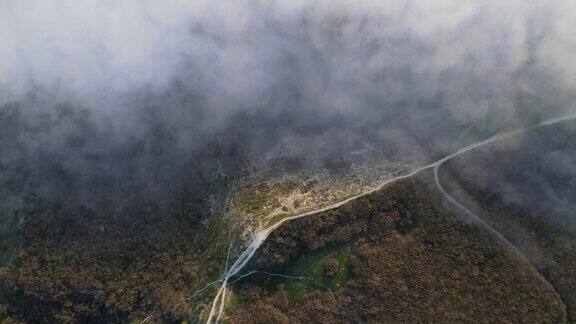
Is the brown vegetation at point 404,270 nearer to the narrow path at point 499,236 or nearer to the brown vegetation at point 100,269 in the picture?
the narrow path at point 499,236

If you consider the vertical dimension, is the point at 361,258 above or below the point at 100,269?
Answer: above

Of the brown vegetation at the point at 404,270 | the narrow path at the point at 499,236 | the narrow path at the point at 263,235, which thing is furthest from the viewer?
the narrow path at the point at 263,235

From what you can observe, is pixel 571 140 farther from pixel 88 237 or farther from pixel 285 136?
pixel 88 237

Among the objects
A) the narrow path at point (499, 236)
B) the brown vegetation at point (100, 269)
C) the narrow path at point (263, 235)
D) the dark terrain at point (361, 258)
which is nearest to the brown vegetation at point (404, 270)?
the dark terrain at point (361, 258)

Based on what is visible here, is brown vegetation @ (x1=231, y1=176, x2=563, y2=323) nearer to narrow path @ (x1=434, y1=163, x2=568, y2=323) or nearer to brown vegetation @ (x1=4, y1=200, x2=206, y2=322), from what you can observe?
narrow path @ (x1=434, y1=163, x2=568, y2=323)

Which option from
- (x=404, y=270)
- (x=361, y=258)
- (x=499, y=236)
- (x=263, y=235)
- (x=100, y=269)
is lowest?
(x=100, y=269)

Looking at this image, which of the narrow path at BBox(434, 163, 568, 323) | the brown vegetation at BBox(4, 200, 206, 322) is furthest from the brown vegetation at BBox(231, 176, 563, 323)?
the brown vegetation at BBox(4, 200, 206, 322)

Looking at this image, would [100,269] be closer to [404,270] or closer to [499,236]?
[404,270]

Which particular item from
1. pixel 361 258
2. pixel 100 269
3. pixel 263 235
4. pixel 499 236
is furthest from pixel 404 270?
pixel 100 269

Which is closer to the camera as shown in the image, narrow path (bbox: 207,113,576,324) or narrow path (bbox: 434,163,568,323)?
narrow path (bbox: 434,163,568,323)

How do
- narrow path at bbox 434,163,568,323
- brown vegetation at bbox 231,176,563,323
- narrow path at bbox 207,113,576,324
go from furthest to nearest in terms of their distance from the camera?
narrow path at bbox 207,113,576,324
brown vegetation at bbox 231,176,563,323
narrow path at bbox 434,163,568,323

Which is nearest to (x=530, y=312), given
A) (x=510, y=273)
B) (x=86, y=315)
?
(x=510, y=273)
